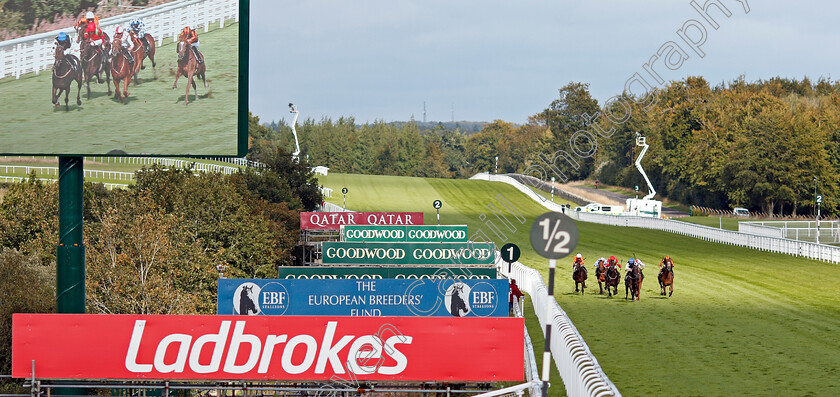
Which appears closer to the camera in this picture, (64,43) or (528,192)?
(64,43)

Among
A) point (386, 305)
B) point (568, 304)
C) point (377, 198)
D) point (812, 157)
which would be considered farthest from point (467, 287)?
point (812, 157)

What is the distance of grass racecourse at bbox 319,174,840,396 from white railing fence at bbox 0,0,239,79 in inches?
360

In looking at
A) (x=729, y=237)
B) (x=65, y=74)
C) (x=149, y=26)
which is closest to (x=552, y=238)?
(x=149, y=26)

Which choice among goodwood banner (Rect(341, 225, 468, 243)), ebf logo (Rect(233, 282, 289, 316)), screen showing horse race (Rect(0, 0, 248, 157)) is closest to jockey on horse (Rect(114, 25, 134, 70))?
screen showing horse race (Rect(0, 0, 248, 157))

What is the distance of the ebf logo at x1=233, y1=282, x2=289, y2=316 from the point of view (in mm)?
16438

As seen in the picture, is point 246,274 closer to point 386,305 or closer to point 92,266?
point 92,266

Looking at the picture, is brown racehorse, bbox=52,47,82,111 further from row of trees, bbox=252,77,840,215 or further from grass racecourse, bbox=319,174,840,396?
row of trees, bbox=252,77,840,215

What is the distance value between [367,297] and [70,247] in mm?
5643

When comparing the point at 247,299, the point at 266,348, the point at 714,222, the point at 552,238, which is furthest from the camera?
the point at 714,222

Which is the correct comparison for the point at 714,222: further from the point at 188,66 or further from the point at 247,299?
the point at 188,66

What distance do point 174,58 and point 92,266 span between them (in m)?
12.9

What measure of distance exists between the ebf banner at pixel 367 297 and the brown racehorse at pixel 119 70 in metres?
4.12

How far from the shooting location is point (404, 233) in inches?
1155

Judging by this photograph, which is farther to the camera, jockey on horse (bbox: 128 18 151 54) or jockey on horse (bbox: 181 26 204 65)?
jockey on horse (bbox: 181 26 204 65)
